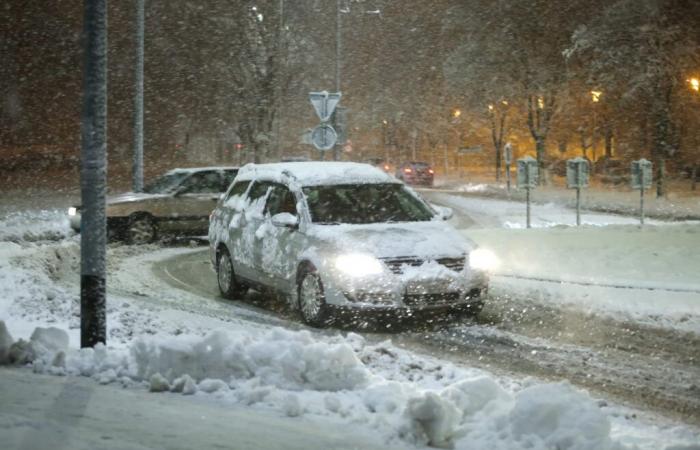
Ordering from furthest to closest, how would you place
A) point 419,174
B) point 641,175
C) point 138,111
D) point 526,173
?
1. point 419,174
2. point 138,111
3. point 641,175
4. point 526,173

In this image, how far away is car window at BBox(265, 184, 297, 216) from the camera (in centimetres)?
1114

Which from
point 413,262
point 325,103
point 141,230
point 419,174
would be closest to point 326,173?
point 413,262

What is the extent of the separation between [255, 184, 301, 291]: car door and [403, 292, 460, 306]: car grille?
58.5 inches

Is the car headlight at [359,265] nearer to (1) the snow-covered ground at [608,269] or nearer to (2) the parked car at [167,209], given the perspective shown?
(1) the snow-covered ground at [608,269]

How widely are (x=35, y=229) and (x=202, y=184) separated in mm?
4249

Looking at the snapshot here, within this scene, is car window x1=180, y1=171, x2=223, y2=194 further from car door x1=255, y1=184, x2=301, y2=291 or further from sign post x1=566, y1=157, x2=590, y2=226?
car door x1=255, y1=184, x2=301, y2=291

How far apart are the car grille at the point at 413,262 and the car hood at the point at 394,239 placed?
1.6 inches

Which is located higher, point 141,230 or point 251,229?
point 251,229

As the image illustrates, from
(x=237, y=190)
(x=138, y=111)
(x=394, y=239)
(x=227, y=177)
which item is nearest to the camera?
(x=394, y=239)

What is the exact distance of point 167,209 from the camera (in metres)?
20.2

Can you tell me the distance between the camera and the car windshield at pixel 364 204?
35.3 ft

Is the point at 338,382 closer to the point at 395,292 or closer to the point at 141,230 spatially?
the point at 395,292

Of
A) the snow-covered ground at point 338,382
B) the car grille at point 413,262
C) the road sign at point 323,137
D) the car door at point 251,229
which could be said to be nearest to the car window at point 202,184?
the road sign at point 323,137

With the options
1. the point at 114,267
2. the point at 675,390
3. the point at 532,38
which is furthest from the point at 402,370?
the point at 532,38
